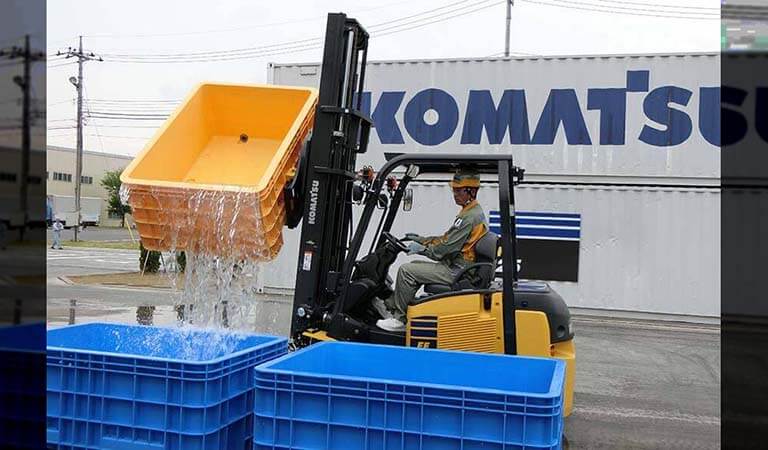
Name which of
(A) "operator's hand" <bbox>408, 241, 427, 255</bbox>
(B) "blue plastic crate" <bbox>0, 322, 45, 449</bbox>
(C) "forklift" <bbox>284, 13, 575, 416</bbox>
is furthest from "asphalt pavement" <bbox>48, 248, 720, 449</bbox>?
(B) "blue plastic crate" <bbox>0, 322, 45, 449</bbox>

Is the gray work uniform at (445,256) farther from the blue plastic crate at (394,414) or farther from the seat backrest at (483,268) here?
the blue plastic crate at (394,414)

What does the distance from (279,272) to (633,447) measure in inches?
366

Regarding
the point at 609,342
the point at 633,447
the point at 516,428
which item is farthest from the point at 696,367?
the point at 516,428

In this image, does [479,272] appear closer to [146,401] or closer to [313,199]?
[313,199]

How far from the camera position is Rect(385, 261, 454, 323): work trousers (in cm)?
506

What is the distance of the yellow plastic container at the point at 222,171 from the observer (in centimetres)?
434

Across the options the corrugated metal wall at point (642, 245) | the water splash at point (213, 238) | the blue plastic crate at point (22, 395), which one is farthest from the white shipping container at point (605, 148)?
the blue plastic crate at point (22, 395)

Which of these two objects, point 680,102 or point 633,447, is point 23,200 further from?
point 680,102

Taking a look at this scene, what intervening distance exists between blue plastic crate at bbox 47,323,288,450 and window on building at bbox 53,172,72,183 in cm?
7090

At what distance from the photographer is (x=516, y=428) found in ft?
8.51

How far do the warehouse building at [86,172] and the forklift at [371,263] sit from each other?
211ft

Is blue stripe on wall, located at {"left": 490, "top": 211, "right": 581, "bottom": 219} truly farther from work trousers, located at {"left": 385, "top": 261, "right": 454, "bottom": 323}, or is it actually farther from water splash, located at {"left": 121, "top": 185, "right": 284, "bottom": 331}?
water splash, located at {"left": 121, "top": 185, "right": 284, "bottom": 331}

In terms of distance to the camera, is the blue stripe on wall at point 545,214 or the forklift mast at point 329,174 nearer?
the forklift mast at point 329,174

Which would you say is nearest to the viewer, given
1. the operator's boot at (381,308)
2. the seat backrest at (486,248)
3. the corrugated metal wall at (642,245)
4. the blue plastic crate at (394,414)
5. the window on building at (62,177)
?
the blue plastic crate at (394,414)
